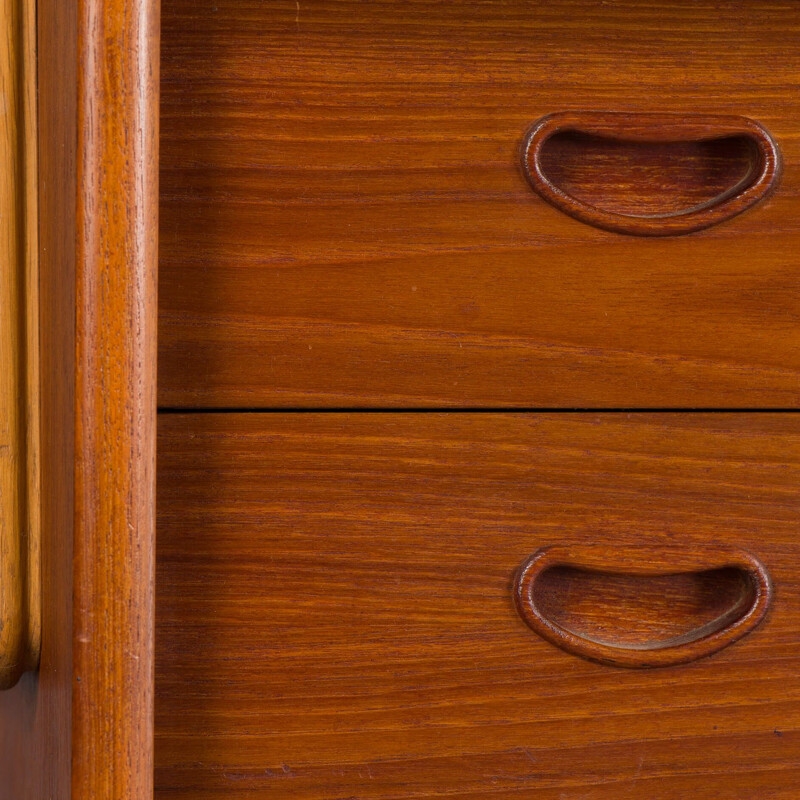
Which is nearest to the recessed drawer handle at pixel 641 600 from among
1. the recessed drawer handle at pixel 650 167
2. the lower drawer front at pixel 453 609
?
the lower drawer front at pixel 453 609

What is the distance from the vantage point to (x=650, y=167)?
0.31 meters

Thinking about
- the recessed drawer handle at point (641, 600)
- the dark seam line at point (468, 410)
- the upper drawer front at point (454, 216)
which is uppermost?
the upper drawer front at point (454, 216)

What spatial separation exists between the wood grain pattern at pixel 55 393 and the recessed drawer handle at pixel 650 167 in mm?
148

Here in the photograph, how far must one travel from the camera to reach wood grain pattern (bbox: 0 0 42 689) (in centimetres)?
31

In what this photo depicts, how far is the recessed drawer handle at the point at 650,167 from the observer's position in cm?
29

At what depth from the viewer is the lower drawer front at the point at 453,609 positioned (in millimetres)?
282

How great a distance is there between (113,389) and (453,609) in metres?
0.13

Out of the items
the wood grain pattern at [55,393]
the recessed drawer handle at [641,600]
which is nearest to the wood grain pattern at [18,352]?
the wood grain pattern at [55,393]

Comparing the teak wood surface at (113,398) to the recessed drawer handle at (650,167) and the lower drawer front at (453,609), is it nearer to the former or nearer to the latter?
the lower drawer front at (453,609)

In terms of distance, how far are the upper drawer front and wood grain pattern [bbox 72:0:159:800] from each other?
21mm

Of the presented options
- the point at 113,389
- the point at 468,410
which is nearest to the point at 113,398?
the point at 113,389

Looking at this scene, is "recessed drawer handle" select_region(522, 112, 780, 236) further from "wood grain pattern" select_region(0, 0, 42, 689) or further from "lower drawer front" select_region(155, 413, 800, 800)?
"wood grain pattern" select_region(0, 0, 42, 689)

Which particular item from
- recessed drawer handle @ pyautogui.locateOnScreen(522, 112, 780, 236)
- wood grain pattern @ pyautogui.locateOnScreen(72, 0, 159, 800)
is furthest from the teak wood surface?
recessed drawer handle @ pyautogui.locateOnScreen(522, 112, 780, 236)

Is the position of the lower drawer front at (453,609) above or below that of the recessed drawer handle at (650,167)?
below
